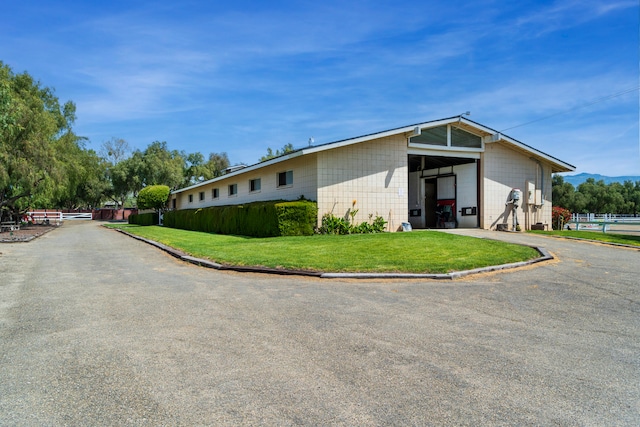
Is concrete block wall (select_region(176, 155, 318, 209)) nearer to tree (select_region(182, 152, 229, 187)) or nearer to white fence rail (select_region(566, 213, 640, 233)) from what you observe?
white fence rail (select_region(566, 213, 640, 233))

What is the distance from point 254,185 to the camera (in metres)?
22.6

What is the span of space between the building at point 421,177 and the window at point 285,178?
0.15ft

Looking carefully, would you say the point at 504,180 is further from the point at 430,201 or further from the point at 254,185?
the point at 254,185

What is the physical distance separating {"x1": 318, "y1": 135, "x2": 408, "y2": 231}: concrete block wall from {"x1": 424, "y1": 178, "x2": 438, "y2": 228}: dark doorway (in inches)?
187

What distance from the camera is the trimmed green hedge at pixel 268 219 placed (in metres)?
16.3

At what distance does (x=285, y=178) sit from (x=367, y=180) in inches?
159

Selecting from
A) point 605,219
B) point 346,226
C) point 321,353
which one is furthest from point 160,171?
point 321,353

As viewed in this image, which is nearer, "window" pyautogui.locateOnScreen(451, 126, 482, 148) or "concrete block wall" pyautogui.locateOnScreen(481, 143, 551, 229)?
"window" pyautogui.locateOnScreen(451, 126, 482, 148)

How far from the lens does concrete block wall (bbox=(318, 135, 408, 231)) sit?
16906 mm

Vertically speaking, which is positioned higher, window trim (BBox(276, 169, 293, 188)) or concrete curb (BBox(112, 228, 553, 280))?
window trim (BBox(276, 169, 293, 188))

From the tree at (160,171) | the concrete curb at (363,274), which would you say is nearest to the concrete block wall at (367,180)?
the concrete curb at (363,274)

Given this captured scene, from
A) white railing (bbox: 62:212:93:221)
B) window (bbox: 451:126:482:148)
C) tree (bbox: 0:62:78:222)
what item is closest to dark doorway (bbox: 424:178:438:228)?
window (bbox: 451:126:482:148)

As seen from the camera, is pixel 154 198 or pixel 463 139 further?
pixel 154 198

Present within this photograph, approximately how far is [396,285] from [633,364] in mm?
4091
